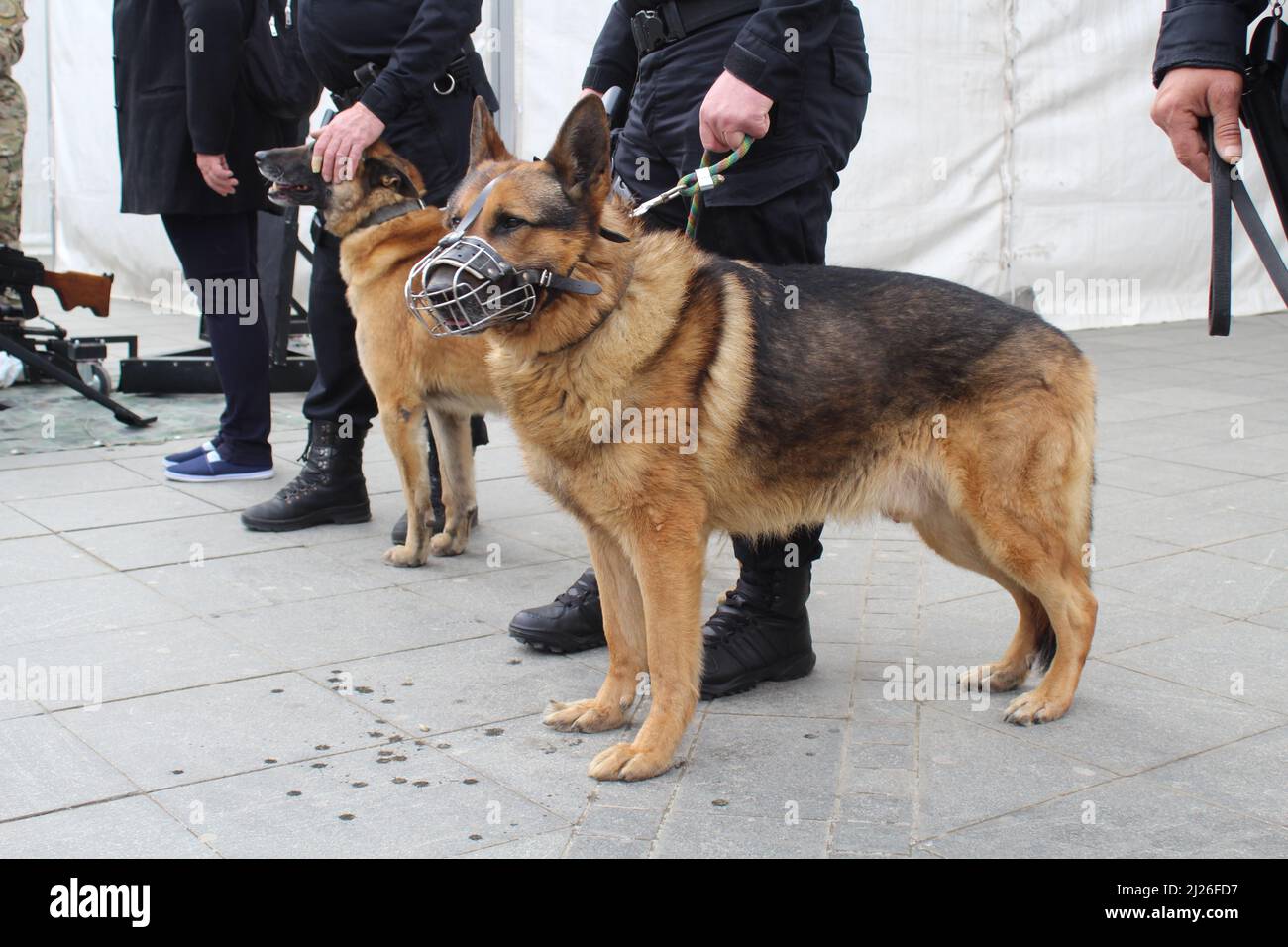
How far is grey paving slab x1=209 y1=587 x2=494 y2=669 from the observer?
402cm

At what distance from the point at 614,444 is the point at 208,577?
2.21 m

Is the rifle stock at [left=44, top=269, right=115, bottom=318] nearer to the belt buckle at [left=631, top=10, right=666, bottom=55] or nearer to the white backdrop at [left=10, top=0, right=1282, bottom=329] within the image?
the white backdrop at [left=10, top=0, right=1282, bottom=329]

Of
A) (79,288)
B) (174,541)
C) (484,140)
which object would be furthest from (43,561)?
(79,288)

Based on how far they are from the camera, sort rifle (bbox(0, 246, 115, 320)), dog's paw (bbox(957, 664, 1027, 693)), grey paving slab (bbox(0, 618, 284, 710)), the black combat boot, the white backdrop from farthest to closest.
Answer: the white backdrop < rifle (bbox(0, 246, 115, 320)) < the black combat boot < dog's paw (bbox(957, 664, 1027, 693)) < grey paving slab (bbox(0, 618, 284, 710))

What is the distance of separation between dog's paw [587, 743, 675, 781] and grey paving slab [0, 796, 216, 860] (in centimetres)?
92

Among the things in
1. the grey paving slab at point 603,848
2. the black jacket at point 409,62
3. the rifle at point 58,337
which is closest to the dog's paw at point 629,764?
the grey paving slab at point 603,848

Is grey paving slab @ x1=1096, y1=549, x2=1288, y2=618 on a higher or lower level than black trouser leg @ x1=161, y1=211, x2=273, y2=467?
lower

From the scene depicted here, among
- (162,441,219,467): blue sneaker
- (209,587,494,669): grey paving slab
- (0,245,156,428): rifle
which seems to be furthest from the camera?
(0,245,156,428): rifle

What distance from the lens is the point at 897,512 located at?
356cm

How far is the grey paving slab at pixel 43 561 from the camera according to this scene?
4.65m

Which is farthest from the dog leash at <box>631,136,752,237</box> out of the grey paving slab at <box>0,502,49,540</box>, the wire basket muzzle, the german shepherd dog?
the grey paving slab at <box>0,502,49,540</box>

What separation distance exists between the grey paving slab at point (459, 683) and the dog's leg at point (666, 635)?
430 mm
